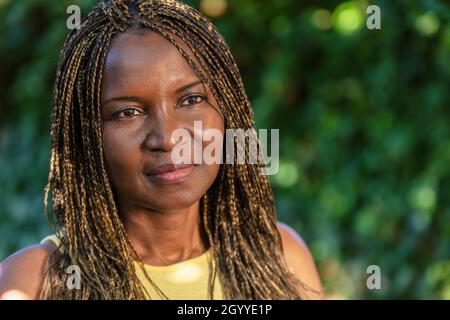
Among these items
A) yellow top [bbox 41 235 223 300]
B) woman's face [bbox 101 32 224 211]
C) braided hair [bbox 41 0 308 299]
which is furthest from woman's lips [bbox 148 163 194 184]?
yellow top [bbox 41 235 223 300]

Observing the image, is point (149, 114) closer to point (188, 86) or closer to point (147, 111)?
point (147, 111)

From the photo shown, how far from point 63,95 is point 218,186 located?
50 cm

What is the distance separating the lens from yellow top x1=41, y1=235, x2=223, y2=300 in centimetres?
239

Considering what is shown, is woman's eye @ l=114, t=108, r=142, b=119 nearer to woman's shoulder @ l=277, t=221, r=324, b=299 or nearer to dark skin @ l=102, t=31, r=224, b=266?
dark skin @ l=102, t=31, r=224, b=266

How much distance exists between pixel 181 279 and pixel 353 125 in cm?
199

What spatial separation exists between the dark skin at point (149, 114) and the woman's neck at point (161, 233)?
0.21 ft

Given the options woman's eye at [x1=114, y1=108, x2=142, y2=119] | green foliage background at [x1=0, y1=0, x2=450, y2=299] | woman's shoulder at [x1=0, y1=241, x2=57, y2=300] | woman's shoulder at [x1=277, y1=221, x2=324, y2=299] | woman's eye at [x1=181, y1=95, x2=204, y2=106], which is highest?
green foliage background at [x1=0, y1=0, x2=450, y2=299]

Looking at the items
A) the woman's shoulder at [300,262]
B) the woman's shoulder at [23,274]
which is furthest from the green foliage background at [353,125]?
the woman's shoulder at [23,274]

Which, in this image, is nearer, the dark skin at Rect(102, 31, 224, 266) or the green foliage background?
the dark skin at Rect(102, 31, 224, 266)

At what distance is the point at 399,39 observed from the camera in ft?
13.3

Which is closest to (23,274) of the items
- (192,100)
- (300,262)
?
(192,100)

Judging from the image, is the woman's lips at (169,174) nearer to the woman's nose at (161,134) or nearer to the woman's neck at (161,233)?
the woman's nose at (161,134)
